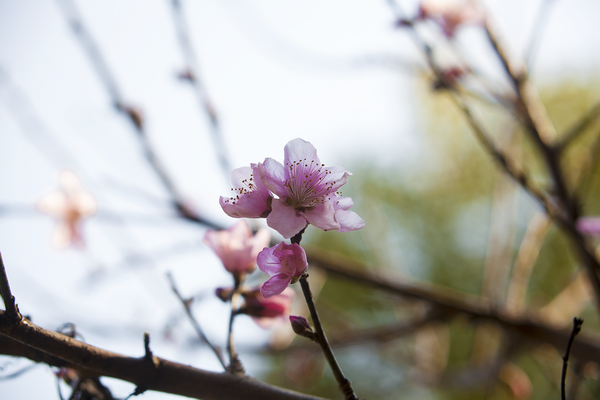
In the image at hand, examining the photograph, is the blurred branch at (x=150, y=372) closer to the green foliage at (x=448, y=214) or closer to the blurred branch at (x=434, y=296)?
the blurred branch at (x=434, y=296)

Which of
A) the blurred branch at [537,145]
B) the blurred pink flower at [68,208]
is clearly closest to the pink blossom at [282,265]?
the blurred branch at [537,145]

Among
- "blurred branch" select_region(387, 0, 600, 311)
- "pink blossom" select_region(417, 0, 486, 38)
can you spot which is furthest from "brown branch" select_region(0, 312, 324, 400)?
"pink blossom" select_region(417, 0, 486, 38)

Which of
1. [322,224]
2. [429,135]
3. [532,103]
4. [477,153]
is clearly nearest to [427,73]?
[532,103]

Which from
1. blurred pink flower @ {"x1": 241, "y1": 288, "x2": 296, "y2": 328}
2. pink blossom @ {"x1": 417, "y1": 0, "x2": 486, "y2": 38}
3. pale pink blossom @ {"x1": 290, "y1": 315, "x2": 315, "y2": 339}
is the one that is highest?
pink blossom @ {"x1": 417, "y1": 0, "x2": 486, "y2": 38}

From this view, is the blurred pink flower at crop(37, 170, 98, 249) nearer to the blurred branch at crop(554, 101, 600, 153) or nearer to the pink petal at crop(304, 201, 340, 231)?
the pink petal at crop(304, 201, 340, 231)

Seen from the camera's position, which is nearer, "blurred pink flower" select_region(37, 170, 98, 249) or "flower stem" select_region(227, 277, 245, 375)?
"flower stem" select_region(227, 277, 245, 375)

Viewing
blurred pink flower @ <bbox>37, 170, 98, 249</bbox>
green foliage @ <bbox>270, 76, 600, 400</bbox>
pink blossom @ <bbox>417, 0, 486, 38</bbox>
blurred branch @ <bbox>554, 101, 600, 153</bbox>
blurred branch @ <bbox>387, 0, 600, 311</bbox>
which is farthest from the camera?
green foliage @ <bbox>270, 76, 600, 400</bbox>

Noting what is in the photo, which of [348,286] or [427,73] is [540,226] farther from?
[348,286]

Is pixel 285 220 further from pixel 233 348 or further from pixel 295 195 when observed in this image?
pixel 233 348
